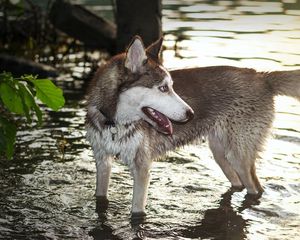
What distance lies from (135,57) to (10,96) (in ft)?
5.93

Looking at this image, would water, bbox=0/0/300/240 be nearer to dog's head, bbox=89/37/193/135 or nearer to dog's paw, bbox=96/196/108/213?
dog's paw, bbox=96/196/108/213

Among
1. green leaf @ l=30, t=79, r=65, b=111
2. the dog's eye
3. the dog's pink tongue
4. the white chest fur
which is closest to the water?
the white chest fur

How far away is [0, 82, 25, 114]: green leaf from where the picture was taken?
16.0 ft

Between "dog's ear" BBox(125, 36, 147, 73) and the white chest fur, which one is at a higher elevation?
"dog's ear" BBox(125, 36, 147, 73)

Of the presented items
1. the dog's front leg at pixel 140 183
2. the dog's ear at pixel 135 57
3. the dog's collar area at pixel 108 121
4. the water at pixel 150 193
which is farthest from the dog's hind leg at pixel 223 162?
the dog's ear at pixel 135 57

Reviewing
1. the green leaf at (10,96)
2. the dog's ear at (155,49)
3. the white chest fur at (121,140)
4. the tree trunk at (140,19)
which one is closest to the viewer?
the green leaf at (10,96)

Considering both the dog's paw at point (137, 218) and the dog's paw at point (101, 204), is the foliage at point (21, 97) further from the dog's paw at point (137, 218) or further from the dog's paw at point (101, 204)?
the dog's paw at point (101, 204)

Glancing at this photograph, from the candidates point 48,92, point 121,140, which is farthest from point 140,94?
point 48,92

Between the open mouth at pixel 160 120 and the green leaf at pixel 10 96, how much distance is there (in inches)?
72.0

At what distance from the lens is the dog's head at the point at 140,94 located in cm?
651

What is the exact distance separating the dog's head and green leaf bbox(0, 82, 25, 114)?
5.52 feet

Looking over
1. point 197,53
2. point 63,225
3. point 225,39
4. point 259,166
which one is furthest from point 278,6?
point 63,225

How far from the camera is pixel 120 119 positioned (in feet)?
21.9

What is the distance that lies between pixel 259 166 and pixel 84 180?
7.12ft
